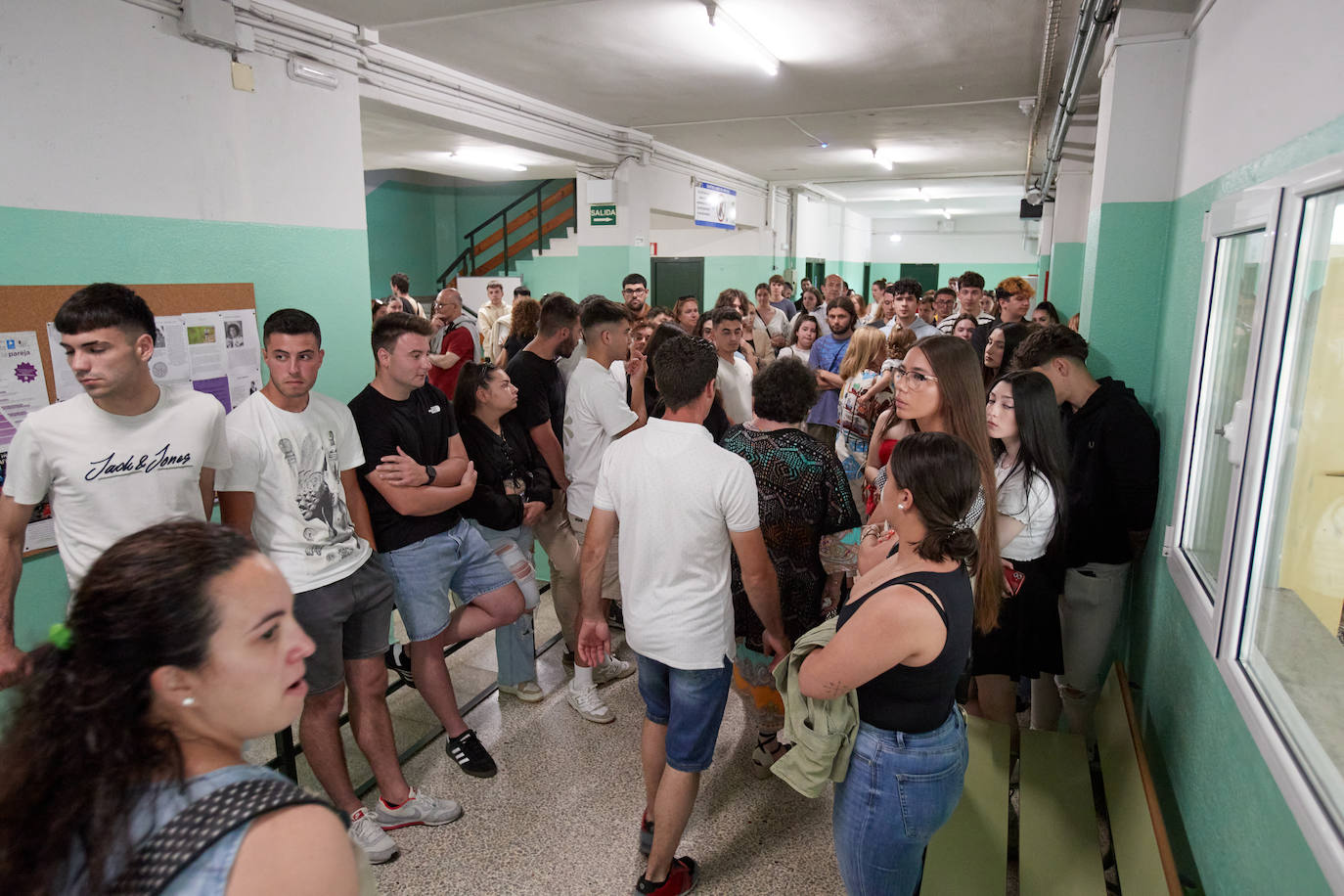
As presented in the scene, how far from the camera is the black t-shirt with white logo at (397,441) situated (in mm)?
2686

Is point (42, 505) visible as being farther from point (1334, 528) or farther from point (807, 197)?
point (807, 197)

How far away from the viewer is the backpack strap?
2.77 ft

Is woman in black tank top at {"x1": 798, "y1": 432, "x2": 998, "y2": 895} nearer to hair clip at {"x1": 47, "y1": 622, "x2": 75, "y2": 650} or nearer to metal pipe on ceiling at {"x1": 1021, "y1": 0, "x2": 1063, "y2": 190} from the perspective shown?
hair clip at {"x1": 47, "y1": 622, "x2": 75, "y2": 650}

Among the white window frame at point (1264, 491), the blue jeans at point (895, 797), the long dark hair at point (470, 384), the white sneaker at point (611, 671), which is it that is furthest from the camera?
the white sneaker at point (611, 671)

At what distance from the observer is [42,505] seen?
294 cm

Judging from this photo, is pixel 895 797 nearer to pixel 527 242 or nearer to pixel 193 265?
pixel 193 265

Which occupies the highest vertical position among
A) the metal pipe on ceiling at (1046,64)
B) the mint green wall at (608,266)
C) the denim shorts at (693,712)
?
the metal pipe on ceiling at (1046,64)

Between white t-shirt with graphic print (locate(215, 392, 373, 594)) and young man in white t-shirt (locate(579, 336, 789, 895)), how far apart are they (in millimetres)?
843

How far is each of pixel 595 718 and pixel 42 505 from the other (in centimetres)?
233

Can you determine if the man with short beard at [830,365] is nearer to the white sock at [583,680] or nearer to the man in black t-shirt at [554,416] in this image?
the man in black t-shirt at [554,416]

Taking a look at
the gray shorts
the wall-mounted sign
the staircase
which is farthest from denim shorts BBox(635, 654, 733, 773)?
the staircase

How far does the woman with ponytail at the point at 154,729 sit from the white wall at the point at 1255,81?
2.08 m

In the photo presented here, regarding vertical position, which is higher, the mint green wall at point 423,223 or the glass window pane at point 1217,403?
the mint green wall at point 423,223

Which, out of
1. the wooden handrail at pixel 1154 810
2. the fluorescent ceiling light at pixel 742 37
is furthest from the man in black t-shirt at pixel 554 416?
the wooden handrail at pixel 1154 810
